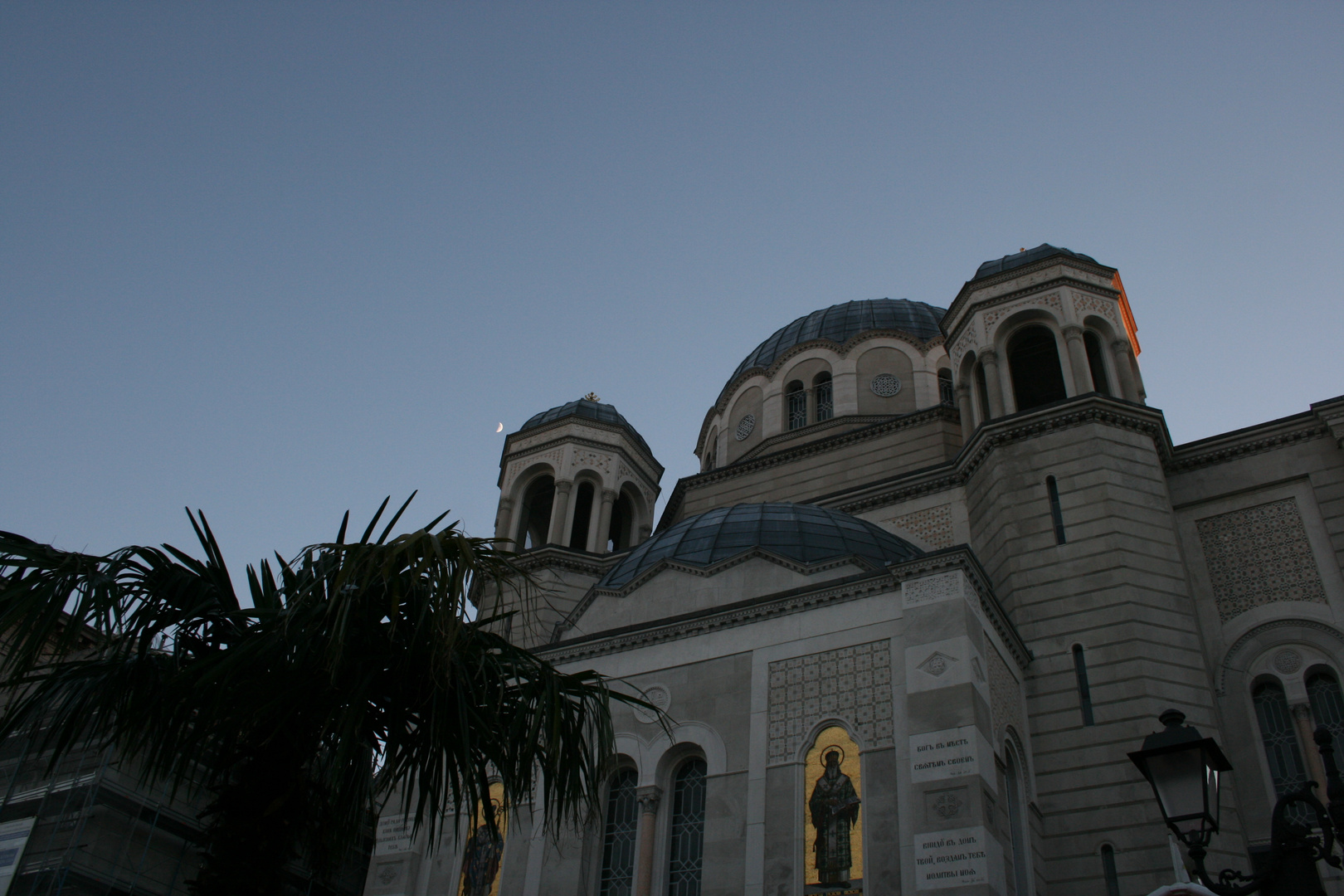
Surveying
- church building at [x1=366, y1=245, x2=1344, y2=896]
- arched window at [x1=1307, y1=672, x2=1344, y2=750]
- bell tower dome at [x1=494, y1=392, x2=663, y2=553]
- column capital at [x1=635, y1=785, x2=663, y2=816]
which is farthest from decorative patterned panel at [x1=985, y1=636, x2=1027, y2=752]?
bell tower dome at [x1=494, y1=392, x2=663, y2=553]

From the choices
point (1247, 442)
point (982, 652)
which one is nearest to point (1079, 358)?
point (1247, 442)

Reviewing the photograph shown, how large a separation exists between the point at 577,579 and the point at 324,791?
17661 mm

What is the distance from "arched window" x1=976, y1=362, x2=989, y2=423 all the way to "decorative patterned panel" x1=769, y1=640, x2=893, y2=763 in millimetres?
9186

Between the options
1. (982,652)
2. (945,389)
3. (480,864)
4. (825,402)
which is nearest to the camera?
(982,652)

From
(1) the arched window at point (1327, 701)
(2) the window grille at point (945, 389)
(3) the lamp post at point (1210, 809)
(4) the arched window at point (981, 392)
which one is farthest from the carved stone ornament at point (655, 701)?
(2) the window grille at point (945, 389)

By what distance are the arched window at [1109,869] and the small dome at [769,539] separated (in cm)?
535

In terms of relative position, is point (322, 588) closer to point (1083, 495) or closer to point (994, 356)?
point (1083, 495)

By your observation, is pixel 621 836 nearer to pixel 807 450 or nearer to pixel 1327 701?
pixel 1327 701

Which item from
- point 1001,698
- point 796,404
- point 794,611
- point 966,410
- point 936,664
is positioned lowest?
point 936,664

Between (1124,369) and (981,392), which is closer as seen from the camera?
(1124,369)

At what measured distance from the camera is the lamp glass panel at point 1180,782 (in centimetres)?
648

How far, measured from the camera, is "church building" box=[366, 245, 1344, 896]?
14.2 m

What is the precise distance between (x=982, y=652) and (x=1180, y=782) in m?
8.54

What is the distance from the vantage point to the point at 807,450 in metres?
27.9
